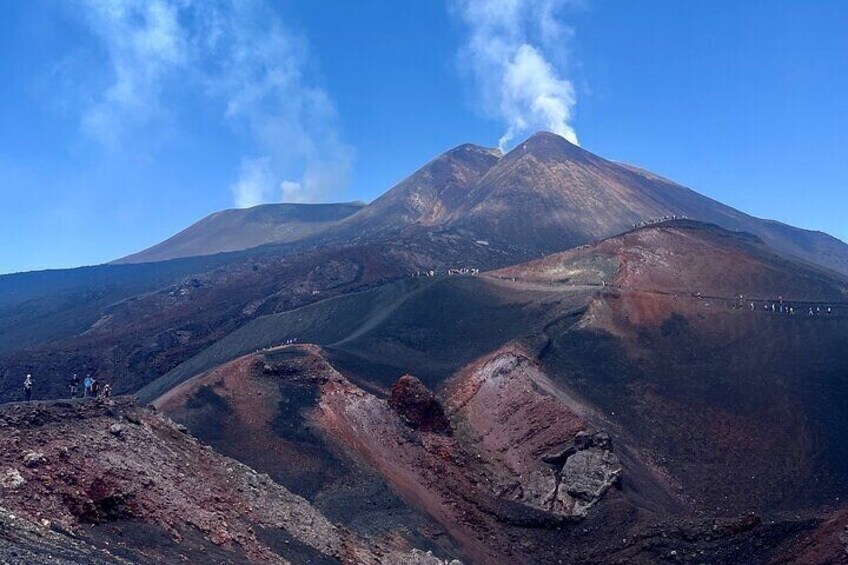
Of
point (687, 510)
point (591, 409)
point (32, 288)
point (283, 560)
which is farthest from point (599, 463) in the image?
point (32, 288)

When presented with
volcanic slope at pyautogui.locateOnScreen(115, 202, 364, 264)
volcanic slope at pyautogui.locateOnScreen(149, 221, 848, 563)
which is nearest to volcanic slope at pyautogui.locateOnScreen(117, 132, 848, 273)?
volcanic slope at pyautogui.locateOnScreen(115, 202, 364, 264)

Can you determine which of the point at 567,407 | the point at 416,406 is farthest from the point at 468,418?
the point at 567,407

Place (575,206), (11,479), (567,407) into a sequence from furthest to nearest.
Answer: (575,206)
(567,407)
(11,479)

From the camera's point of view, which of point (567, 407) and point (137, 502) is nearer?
point (137, 502)

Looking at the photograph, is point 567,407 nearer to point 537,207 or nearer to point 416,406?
point 416,406

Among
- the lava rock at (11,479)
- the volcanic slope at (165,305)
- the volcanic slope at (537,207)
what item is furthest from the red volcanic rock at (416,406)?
the volcanic slope at (537,207)

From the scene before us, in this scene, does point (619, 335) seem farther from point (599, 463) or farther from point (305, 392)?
point (305, 392)
